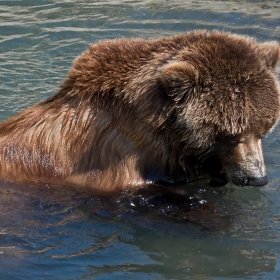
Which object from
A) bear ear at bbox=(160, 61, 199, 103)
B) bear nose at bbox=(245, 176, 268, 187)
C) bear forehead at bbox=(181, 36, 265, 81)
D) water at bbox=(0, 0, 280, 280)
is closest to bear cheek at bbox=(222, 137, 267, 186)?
bear nose at bbox=(245, 176, 268, 187)

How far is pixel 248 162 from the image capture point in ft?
20.2

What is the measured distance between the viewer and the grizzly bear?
5.95 m

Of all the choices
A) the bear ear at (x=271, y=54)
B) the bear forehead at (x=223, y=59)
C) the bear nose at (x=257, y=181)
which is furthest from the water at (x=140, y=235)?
the bear ear at (x=271, y=54)

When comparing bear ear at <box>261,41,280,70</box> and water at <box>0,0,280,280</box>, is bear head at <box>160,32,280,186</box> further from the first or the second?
water at <box>0,0,280,280</box>

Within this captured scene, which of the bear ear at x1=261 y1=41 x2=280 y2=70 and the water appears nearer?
the water

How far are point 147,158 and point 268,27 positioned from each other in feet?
19.9

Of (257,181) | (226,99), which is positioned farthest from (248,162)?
(226,99)

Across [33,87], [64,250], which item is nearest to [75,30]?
[33,87]

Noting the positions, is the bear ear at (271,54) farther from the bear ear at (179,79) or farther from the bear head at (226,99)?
the bear ear at (179,79)

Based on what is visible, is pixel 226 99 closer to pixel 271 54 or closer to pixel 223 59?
pixel 223 59

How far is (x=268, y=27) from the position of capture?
11555mm

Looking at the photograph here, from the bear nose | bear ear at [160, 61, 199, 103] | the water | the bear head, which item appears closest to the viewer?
the water

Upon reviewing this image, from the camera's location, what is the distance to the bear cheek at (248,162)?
6.13 meters

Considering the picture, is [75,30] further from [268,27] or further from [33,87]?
[268,27]
